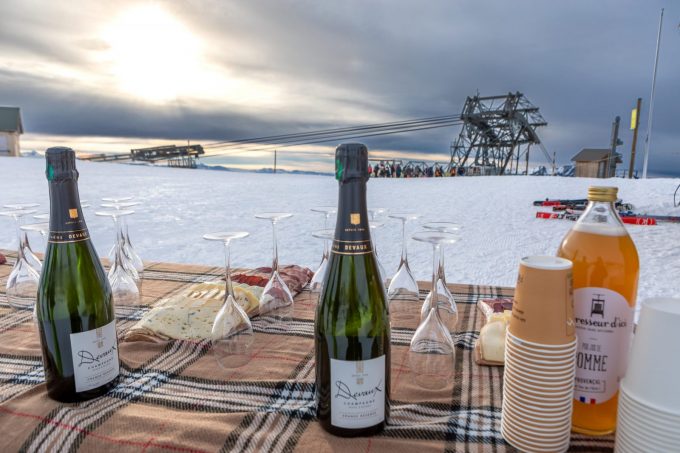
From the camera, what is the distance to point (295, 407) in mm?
752

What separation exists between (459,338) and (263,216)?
61cm

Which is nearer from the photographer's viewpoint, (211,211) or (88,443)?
(88,443)

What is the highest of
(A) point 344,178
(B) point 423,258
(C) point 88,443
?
(A) point 344,178

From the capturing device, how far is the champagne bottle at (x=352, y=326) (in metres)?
0.63

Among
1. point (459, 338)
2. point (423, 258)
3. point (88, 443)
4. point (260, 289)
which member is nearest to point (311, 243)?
point (423, 258)

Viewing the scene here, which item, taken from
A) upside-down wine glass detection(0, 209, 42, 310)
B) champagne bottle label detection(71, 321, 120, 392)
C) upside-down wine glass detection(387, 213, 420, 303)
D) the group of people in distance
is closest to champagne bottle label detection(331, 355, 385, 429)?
champagne bottle label detection(71, 321, 120, 392)

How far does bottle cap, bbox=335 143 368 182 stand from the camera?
1.96ft

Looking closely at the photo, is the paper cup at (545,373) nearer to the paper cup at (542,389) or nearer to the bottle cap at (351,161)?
the paper cup at (542,389)

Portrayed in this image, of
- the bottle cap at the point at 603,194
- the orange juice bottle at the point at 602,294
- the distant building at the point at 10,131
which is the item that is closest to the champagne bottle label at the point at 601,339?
the orange juice bottle at the point at 602,294

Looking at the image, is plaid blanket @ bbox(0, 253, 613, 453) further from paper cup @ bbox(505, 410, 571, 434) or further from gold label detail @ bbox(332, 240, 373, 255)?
gold label detail @ bbox(332, 240, 373, 255)

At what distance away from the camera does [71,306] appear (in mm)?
808

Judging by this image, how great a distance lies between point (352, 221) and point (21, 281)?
1171 millimetres

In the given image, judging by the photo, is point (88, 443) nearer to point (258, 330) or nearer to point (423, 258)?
point (258, 330)

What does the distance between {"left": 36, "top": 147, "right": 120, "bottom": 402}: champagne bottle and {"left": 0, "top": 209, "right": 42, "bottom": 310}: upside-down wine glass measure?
53 centimetres
